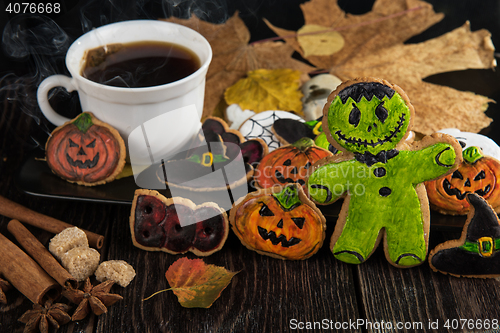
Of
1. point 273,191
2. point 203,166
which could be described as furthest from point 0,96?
point 273,191

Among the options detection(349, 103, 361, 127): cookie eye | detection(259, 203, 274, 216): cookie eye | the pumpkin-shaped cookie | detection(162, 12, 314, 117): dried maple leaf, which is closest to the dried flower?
the pumpkin-shaped cookie

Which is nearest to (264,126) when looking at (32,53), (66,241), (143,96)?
(143,96)

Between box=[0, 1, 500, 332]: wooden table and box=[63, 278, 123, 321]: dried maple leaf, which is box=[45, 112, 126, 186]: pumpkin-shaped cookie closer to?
box=[0, 1, 500, 332]: wooden table

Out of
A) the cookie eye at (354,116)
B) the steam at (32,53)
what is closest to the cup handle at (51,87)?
the steam at (32,53)

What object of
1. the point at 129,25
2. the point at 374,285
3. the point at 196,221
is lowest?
the point at 374,285

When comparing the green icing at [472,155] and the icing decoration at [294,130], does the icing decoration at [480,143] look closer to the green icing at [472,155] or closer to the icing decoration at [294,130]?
the green icing at [472,155]

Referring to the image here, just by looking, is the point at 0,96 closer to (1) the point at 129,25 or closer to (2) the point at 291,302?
(1) the point at 129,25
